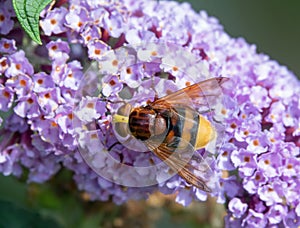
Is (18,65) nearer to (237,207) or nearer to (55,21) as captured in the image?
(55,21)

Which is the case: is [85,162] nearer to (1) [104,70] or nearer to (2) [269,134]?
(1) [104,70]

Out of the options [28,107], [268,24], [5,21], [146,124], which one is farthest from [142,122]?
[268,24]

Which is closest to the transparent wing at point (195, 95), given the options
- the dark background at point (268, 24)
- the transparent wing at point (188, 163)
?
the transparent wing at point (188, 163)

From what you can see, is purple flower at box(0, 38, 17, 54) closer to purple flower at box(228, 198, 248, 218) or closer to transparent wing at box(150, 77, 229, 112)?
transparent wing at box(150, 77, 229, 112)

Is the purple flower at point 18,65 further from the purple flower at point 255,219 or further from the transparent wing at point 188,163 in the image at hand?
the purple flower at point 255,219

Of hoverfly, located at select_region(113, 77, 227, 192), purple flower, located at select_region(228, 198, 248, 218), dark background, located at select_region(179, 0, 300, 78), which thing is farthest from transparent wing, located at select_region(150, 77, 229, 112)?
dark background, located at select_region(179, 0, 300, 78)

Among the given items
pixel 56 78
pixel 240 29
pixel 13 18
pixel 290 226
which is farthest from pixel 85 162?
pixel 240 29
